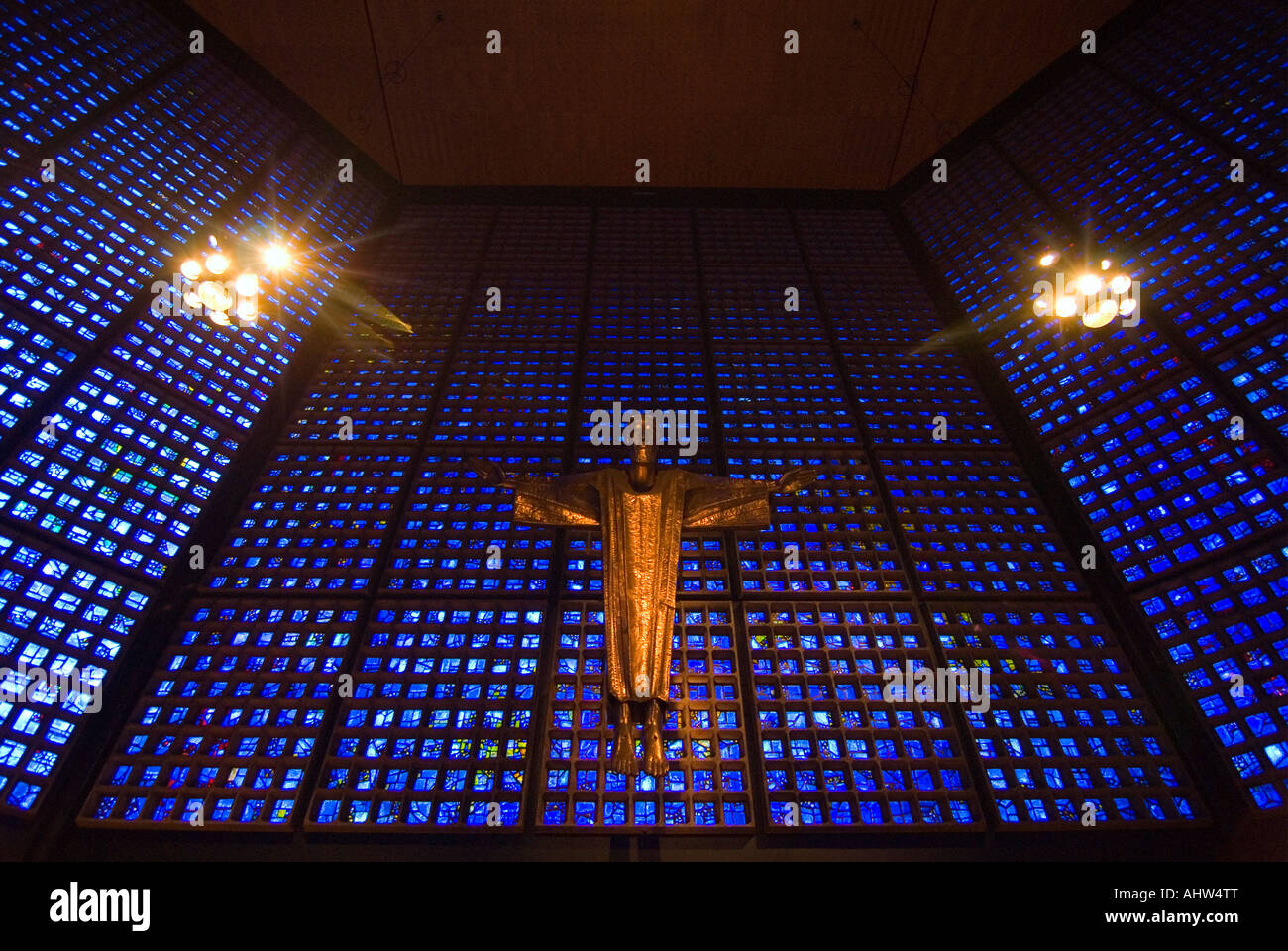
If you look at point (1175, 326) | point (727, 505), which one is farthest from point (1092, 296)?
point (727, 505)

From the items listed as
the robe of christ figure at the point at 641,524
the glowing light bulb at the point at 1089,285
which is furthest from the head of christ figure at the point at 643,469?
the glowing light bulb at the point at 1089,285

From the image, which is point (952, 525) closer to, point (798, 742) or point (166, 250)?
point (798, 742)

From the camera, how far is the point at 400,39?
13570mm

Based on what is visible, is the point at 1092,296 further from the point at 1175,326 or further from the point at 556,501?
the point at 556,501

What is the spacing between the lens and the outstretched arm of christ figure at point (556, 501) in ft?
22.5

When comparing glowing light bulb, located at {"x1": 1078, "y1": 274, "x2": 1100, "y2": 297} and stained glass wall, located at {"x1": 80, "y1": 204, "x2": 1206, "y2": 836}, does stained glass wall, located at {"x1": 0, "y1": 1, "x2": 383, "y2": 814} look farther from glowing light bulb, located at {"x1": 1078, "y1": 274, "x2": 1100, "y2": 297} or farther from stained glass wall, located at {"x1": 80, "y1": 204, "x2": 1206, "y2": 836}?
glowing light bulb, located at {"x1": 1078, "y1": 274, "x2": 1100, "y2": 297}

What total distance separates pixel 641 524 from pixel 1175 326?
25.2ft

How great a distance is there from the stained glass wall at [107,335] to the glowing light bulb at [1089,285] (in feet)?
32.5

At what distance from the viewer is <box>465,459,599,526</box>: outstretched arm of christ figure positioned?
6.86 m

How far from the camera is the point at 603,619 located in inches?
279

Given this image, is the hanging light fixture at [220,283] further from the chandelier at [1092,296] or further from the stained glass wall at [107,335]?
the chandelier at [1092,296]

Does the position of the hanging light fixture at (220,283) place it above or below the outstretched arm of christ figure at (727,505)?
above

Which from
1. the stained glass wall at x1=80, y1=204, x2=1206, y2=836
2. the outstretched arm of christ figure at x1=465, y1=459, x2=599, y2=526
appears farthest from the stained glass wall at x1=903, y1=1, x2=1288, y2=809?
the outstretched arm of christ figure at x1=465, y1=459, x2=599, y2=526
